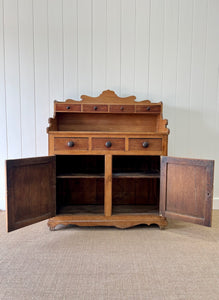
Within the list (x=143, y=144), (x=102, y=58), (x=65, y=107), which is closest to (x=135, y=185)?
(x=143, y=144)

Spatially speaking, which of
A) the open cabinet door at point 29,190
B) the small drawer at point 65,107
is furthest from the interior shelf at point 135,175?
the small drawer at point 65,107

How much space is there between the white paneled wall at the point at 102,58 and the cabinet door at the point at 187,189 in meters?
0.75

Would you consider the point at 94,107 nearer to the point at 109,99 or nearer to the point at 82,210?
the point at 109,99

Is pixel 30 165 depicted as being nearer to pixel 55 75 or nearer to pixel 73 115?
pixel 73 115

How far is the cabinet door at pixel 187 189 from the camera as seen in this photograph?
1665 mm

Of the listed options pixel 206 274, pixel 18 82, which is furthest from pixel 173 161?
pixel 18 82

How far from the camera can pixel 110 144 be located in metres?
1.88

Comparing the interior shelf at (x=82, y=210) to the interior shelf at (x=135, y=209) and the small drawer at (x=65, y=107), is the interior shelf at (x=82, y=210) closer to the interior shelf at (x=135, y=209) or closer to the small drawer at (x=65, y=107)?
the interior shelf at (x=135, y=209)

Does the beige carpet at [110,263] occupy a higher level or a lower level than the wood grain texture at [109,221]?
lower

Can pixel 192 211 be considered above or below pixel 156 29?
below

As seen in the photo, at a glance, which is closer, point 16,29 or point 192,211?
point 192,211

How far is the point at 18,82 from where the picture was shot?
2387 mm

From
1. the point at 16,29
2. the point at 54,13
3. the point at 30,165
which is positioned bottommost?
the point at 30,165

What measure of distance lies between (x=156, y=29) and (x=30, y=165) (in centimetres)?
198
